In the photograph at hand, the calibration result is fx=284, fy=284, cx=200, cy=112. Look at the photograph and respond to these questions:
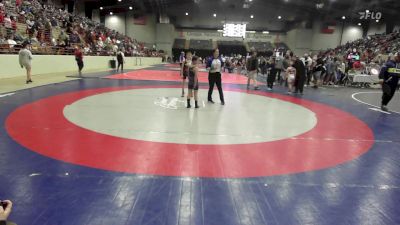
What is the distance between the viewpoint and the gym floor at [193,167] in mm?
2799

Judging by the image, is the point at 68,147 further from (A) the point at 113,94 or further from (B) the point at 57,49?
(B) the point at 57,49

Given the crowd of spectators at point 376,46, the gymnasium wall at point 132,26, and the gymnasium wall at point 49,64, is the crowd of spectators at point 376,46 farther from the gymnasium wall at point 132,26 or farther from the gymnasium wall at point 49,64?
the gymnasium wall at point 132,26

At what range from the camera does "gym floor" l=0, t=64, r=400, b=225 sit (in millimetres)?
2799

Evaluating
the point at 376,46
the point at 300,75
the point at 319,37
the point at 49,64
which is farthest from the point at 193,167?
the point at 319,37

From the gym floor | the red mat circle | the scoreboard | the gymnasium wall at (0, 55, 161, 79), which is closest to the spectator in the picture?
the gym floor

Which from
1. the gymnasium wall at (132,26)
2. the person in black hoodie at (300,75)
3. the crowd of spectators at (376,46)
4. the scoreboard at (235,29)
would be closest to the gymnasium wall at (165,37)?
the gymnasium wall at (132,26)

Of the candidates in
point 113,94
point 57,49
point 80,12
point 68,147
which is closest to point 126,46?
point 80,12

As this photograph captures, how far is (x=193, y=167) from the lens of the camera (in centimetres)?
388

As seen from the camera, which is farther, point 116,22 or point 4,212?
point 116,22

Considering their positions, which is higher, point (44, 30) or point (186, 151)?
point (44, 30)

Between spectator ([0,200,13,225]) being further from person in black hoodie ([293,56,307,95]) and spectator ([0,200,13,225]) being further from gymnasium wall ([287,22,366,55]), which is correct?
gymnasium wall ([287,22,366,55])

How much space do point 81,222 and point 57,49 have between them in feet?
64.2

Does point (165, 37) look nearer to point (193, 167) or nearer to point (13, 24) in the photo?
point (13, 24)

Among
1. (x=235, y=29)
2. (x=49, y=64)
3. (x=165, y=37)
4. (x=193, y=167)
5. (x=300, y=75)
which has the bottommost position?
(x=193, y=167)
